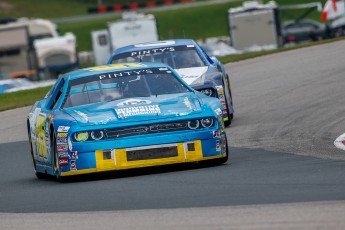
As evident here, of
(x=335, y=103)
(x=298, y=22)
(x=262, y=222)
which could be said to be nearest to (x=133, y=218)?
(x=262, y=222)

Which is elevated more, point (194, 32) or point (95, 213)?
point (95, 213)

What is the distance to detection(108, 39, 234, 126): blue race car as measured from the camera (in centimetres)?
1563

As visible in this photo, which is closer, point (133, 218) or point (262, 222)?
point (262, 222)

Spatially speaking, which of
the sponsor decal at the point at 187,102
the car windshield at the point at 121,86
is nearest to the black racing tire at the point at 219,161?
the sponsor decal at the point at 187,102

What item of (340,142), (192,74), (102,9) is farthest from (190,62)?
(102,9)

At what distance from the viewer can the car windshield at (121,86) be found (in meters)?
11.7

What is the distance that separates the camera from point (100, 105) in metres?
11.4

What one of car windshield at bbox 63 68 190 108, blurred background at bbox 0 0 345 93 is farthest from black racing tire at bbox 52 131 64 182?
blurred background at bbox 0 0 345 93

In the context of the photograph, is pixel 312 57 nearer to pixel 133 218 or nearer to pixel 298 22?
pixel 133 218

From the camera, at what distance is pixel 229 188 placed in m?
9.18

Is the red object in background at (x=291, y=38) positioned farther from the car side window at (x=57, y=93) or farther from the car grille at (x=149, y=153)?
the car grille at (x=149, y=153)

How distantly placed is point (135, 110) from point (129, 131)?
0.29 m

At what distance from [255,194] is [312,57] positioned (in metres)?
17.1

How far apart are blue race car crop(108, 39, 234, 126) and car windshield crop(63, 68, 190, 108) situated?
3515mm
